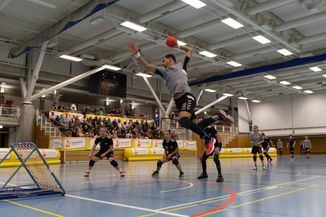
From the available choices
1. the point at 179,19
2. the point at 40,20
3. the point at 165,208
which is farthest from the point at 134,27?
the point at 165,208

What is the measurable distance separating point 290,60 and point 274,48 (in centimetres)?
392

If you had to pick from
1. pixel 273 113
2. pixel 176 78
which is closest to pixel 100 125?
pixel 176 78

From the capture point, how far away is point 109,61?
25.9 metres

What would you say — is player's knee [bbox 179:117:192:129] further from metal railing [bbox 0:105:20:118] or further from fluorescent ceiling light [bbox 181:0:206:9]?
metal railing [bbox 0:105:20:118]

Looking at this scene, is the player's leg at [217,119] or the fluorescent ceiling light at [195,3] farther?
the fluorescent ceiling light at [195,3]

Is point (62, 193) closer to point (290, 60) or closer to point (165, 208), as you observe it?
point (165, 208)

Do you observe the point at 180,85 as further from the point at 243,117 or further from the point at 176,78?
the point at 243,117

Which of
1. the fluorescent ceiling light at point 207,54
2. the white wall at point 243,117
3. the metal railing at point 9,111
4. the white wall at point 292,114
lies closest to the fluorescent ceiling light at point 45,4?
the fluorescent ceiling light at point 207,54

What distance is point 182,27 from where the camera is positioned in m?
19.9

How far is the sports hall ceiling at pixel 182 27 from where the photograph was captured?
16422 mm

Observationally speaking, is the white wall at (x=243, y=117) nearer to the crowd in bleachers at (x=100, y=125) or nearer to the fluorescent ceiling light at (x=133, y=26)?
the crowd in bleachers at (x=100, y=125)

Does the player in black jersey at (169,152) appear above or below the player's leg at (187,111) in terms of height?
below

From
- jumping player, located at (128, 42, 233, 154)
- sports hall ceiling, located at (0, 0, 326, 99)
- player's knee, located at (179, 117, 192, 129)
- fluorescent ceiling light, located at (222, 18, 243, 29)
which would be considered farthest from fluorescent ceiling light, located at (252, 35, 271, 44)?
player's knee, located at (179, 117, 192, 129)

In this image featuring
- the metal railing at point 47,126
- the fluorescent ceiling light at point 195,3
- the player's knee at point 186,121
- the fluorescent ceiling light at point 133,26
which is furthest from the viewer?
the metal railing at point 47,126
